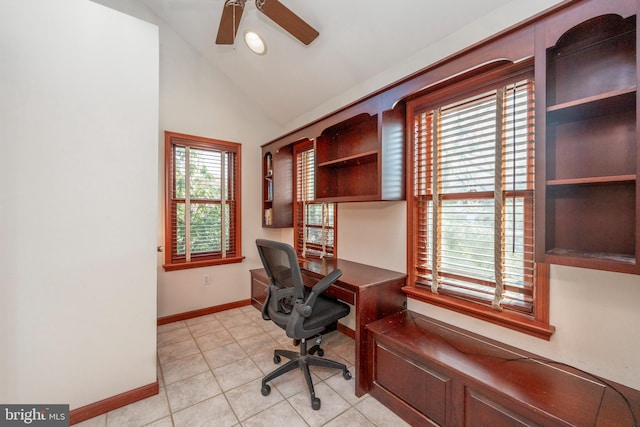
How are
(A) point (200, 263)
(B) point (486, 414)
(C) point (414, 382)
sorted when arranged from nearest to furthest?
(B) point (486, 414), (C) point (414, 382), (A) point (200, 263)

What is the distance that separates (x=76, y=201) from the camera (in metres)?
1.63

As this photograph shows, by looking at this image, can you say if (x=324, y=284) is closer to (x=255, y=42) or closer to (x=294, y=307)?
(x=294, y=307)

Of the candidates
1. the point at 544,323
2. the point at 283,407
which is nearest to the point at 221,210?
the point at 283,407

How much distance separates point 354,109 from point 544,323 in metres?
1.90

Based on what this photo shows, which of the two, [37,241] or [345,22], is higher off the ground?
[345,22]

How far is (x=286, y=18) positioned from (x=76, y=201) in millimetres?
1792

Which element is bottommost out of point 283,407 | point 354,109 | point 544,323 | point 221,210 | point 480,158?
point 283,407

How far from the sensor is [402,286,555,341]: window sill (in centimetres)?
142

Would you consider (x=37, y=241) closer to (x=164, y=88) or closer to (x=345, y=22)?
(x=164, y=88)

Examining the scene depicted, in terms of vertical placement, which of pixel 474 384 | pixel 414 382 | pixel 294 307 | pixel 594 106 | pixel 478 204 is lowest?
pixel 414 382

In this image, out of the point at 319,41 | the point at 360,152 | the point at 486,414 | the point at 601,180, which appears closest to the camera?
the point at 601,180

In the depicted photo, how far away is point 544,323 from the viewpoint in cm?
142

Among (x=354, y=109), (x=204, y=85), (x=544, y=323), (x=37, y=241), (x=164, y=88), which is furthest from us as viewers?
(x=204, y=85)

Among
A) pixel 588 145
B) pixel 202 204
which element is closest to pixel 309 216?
pixel 202 204
